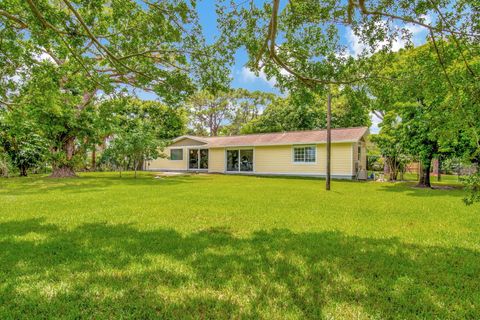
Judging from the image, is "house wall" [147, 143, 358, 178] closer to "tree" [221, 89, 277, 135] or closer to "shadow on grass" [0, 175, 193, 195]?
"shadow on grass" [0, 175, 193, 195]

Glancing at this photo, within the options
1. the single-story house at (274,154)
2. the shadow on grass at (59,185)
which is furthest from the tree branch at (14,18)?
the single-story house at (274,154)

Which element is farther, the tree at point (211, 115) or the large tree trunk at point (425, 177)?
the tree at point (211, 115)

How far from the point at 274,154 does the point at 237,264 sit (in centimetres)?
1758

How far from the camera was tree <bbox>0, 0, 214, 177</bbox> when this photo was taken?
5.17 meters

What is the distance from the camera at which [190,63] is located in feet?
20.4

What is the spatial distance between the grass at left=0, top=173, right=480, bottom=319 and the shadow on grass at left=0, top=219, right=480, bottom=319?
0.05ft

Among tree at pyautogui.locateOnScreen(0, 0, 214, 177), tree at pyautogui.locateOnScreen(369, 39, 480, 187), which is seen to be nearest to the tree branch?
tree at pyautogui.locateOnScreen(0, 0, 214, 177)

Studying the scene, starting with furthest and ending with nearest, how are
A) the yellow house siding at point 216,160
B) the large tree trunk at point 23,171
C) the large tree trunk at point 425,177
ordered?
the yellow house siding at point 216,160
the large tree trunk at point 23,171
the large tree trunk at point 425,177

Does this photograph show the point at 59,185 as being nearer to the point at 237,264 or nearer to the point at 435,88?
the point at 237,264

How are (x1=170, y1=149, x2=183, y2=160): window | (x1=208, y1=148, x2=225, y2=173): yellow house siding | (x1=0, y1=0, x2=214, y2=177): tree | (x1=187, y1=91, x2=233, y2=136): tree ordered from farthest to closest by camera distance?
(x1=187, y1=91, x2=233, y2=136): tree
(x1=170, y1=149, x2=183, y2=160): window
(x1=208, y1=148, x2=225, y2=173): yellow house siding
(x1=0, y1=0, x2=214, y2=177): tree

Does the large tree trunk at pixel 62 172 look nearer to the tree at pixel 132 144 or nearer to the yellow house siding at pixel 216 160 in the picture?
the tree at pixel 132 144

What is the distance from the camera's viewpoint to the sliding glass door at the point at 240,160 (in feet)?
74.7

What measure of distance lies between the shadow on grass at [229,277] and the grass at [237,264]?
14 millimetres

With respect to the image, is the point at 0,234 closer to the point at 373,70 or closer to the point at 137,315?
the point at 137,315
